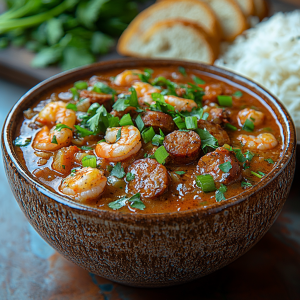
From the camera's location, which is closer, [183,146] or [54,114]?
[183,146]

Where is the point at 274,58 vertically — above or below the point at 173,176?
below

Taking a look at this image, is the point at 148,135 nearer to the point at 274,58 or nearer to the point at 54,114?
the point at 54,114

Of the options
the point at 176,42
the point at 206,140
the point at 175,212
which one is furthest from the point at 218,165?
the point at 176,42

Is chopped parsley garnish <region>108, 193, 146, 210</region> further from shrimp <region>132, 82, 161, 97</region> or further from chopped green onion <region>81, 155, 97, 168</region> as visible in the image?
shrimp <region>132, 82, 161, 97</region>

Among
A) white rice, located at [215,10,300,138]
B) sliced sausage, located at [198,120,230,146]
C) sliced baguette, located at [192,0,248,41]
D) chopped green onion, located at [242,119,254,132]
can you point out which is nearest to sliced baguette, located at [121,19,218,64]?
white rice, located at [215,10,300,138]

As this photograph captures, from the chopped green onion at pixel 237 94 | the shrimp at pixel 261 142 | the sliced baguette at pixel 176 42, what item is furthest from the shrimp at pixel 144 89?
the sliced baguette at pixel 176 42

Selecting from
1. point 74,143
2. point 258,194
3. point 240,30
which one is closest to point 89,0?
point 240,30
